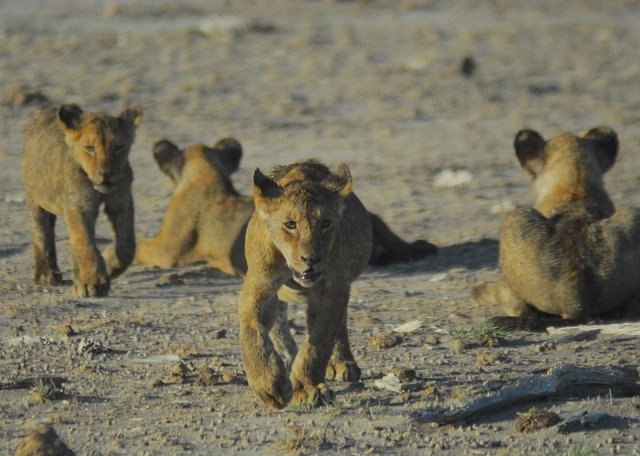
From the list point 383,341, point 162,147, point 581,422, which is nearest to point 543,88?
point 162,147

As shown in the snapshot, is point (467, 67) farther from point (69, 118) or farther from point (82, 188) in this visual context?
point (82, 188)

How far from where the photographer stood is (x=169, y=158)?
444 inches

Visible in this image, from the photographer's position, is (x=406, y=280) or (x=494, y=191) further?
(x=494, y=191)

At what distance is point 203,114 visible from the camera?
16859 mm

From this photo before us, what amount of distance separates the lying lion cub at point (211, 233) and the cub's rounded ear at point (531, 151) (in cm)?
117

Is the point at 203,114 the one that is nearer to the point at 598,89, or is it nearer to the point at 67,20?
the point at 598,89

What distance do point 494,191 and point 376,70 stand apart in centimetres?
643

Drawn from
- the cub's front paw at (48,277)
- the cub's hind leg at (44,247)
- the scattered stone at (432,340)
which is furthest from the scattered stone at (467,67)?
the scattered stone at (432,340)

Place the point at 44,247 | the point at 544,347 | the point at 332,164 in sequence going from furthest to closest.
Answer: the point at 332,164 → the point at 44,247 → the point at 544,347

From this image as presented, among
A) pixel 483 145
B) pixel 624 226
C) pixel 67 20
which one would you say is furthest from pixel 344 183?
pixel 67 20

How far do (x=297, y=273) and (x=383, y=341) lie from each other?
178 cm

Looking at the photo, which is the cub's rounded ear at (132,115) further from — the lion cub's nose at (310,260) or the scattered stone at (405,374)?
the lion cub's nose at (310,260)

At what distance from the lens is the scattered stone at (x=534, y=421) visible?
6742 millimetres

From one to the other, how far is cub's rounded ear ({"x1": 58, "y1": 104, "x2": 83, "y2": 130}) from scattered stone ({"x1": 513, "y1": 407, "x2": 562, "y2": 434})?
4283mm
